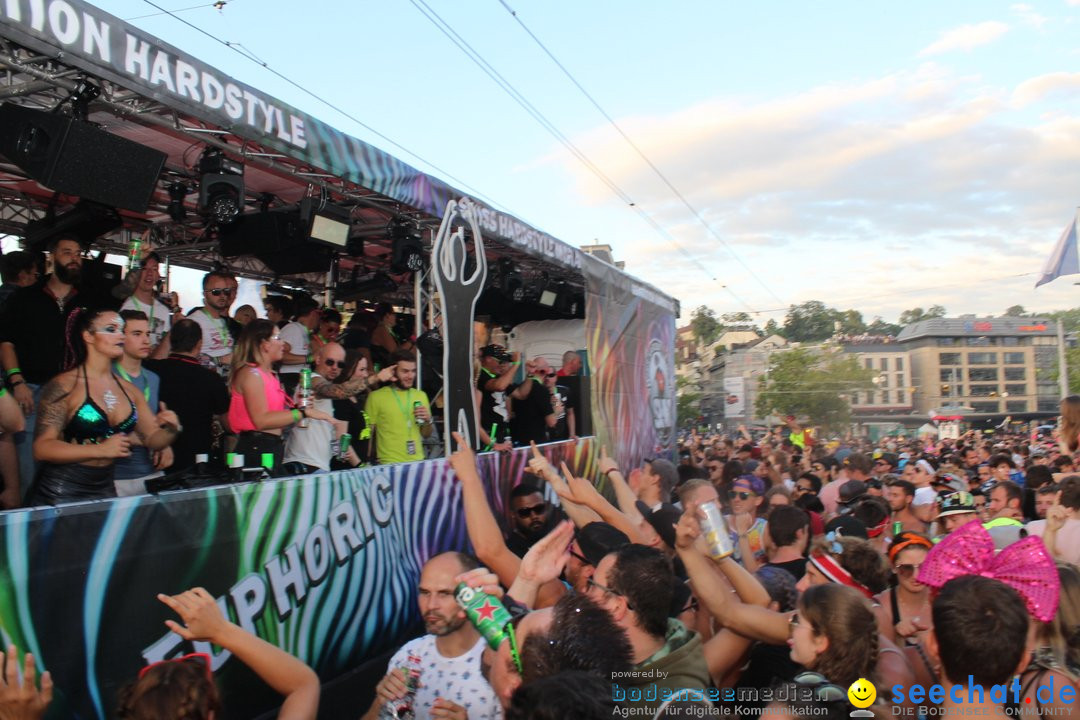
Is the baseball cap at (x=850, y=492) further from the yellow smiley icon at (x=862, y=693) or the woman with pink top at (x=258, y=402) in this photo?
the yellow smiley icon at (x=862, y=693)

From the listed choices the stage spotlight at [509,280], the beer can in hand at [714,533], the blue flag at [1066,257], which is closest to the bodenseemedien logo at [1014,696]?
the beer can in hand at [714,533]

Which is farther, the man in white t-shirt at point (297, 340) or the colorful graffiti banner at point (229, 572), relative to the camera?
the man in white t-shirt at point (297, 340)

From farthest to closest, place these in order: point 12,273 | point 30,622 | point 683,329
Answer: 1. point 683,329
2. point 12,273
3. point 30,622

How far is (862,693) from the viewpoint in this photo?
284cm

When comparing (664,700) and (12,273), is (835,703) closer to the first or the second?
(664,700)

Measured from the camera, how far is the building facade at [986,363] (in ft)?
384

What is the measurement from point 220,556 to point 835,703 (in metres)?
2.63

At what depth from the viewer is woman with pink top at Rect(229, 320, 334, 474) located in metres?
5.36

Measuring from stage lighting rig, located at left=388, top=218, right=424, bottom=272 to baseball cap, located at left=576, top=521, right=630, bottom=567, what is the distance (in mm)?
4279

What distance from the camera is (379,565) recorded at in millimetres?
5215

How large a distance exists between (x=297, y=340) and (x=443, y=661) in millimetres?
5223

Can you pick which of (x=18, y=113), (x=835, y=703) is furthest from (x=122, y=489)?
(x=835, y=703)

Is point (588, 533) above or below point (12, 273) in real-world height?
below

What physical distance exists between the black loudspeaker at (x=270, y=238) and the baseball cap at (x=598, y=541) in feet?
14.9
